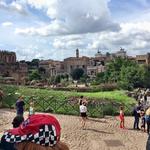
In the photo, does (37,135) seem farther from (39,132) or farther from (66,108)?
(66,108)

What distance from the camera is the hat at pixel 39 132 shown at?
8.80 ft

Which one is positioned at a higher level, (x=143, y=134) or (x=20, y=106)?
(x=20, y=106)

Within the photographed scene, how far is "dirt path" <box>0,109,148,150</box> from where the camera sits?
16828mm

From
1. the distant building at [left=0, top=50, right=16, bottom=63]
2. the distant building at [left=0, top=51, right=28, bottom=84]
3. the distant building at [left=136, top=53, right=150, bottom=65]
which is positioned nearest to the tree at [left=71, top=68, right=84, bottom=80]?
the distant building at [left=0, top=51, right=28, bottom=84]

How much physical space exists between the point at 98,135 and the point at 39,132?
662 inches

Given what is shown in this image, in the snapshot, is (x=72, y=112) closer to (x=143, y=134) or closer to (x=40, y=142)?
(x=143, y=134)

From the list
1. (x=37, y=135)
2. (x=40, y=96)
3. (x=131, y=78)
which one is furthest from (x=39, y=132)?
(x=131, y=78)

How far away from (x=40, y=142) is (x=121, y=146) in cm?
1460

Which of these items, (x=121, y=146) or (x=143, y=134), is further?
(x=143, y=134)

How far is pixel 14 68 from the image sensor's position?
14275cm

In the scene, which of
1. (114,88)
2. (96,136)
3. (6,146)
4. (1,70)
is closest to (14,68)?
(1,70)

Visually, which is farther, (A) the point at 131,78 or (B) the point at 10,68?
(B) the point at 10,68

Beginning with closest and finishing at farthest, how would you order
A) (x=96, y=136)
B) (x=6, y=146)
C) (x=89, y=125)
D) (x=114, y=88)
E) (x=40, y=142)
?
(x=40, y=142)
(x=6, y=146)
(x=96, y=136)
(x=89, y=125)
(x=114, y=88)

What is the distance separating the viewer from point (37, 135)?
106 inches
